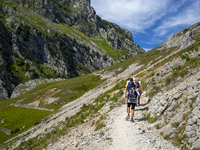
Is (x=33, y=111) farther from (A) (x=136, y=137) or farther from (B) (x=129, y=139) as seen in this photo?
(A) (x=136, y=137)

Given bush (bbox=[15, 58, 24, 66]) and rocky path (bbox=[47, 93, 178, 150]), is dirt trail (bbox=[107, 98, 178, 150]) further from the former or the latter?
bush (bbox=[15, 58, 24, 66])

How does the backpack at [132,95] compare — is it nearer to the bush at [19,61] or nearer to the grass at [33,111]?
the grass at [33,111]

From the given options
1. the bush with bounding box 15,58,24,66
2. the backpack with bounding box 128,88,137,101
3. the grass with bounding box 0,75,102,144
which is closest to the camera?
the backpack with bounding box 128,88,137,101

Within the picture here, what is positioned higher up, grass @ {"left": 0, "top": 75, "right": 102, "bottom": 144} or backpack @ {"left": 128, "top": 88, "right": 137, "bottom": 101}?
backpack @ {"left": 128, "top": 88, "right": 137, "bottom": 101}

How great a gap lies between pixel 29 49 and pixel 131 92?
536 feet

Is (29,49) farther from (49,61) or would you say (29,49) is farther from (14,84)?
(14,84)

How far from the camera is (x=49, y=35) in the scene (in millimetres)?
172250

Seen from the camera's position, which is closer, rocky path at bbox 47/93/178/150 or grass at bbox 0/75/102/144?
rocky path at bbox 47/93/178/150

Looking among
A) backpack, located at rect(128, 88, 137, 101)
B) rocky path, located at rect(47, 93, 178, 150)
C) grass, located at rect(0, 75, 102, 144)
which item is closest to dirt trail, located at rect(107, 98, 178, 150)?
rocky path, located at rect(47, 93, 178, 150)

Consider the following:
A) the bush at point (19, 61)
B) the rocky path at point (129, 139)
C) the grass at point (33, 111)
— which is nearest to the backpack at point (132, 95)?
the rocky path at point (129, 139)

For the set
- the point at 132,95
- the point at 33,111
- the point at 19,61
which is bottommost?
the point at 33,111

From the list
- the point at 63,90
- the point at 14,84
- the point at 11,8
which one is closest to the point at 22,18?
the point at 11,8

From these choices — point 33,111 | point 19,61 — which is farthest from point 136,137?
point 19,61

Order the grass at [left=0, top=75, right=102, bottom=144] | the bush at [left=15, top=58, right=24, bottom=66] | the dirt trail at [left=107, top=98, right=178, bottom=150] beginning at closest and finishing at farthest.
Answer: the dirt trail at [left=107, top=98, right=178, bottom=150], the grass at [left=0, top=75, right=102, bottom=144], the bush at [left=15, top=58, right=24, bottom=66]
